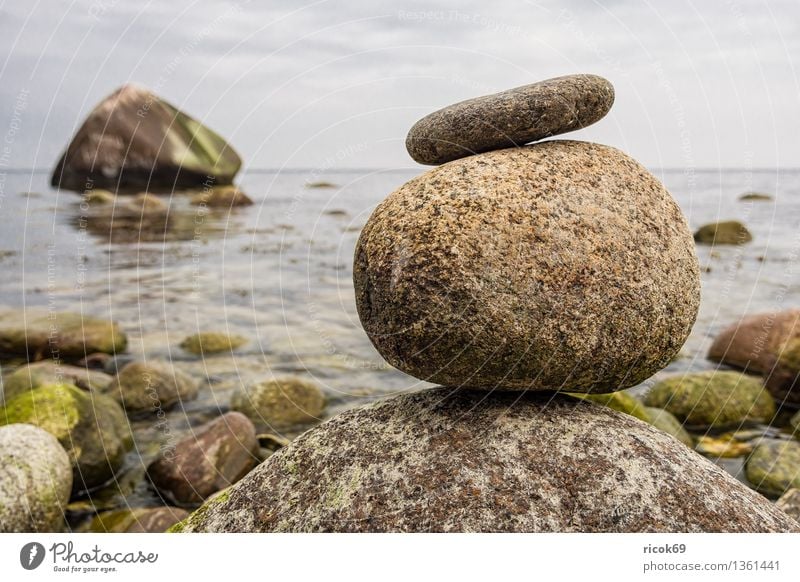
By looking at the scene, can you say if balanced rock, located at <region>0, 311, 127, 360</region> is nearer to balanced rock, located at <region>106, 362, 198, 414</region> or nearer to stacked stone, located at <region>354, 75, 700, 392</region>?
balanced rock, located at <region>106, 362, 198, 414</region>

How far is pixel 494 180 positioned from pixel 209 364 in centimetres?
1031

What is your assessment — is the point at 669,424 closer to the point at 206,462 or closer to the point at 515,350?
the point at 206,462

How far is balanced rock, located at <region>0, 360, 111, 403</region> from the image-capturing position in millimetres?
→ 11156

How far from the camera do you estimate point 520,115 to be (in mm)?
5059

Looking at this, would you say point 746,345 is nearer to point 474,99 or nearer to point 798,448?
point 798,448

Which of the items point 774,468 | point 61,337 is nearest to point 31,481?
point 61,337

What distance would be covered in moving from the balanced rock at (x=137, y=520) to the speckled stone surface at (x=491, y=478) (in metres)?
3.07

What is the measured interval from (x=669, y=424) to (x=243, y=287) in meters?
12.5

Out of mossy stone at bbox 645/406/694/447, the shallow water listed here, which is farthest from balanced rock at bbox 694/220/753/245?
mossy stone at bbox 645/406/694/447

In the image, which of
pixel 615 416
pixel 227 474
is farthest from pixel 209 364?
pixel 615 416

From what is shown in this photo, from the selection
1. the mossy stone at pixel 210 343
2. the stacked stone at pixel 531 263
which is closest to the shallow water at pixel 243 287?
the mossy stone at pixel 210 343

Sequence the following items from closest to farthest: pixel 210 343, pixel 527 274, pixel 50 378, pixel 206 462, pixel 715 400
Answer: pixel 527 274 → pixel 206 462 → pixel 715 400 → pixel 50 378 → pixel 210 343

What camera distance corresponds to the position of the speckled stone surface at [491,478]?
4.59 m

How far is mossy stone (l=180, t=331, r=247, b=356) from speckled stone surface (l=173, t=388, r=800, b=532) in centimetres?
962
